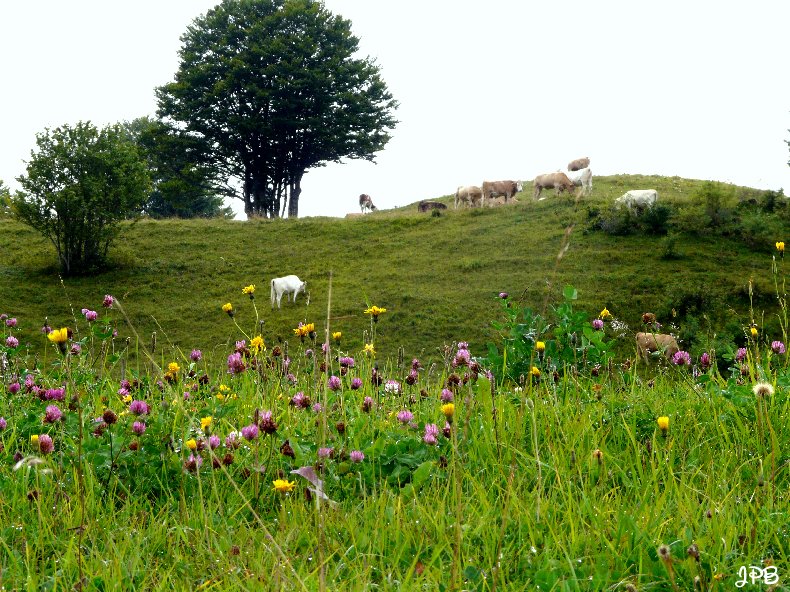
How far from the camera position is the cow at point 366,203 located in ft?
141

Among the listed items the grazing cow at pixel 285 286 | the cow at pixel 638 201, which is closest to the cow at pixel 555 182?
the cow at pixel 638 201

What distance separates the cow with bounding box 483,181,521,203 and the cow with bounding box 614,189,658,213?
290 inches

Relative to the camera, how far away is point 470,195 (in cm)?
3209

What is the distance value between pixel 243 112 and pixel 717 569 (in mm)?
37813

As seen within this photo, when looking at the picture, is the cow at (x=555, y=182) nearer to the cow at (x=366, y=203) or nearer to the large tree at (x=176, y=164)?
the cow at (x=366, y=203)

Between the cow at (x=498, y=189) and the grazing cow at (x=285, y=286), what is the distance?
13.7 meters

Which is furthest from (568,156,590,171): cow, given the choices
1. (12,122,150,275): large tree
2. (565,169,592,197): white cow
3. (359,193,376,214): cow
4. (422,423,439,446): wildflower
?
(422,423,439,446): wildflower

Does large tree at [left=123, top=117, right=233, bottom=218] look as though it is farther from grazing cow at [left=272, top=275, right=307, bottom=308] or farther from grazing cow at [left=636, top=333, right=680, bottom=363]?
grazing cow at [left=636, top=333, right=680, bottom=363]

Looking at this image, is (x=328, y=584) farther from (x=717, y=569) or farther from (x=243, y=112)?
(x=243, y=112)

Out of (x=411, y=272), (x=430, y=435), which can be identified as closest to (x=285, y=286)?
(x=411, y=272)

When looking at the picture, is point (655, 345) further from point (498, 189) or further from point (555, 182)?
point (498, 189)

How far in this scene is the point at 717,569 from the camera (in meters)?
2.06

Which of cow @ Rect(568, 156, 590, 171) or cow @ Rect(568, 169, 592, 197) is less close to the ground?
cow @ Rect(568, 156, 590, 171)

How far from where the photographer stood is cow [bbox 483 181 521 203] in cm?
3123
